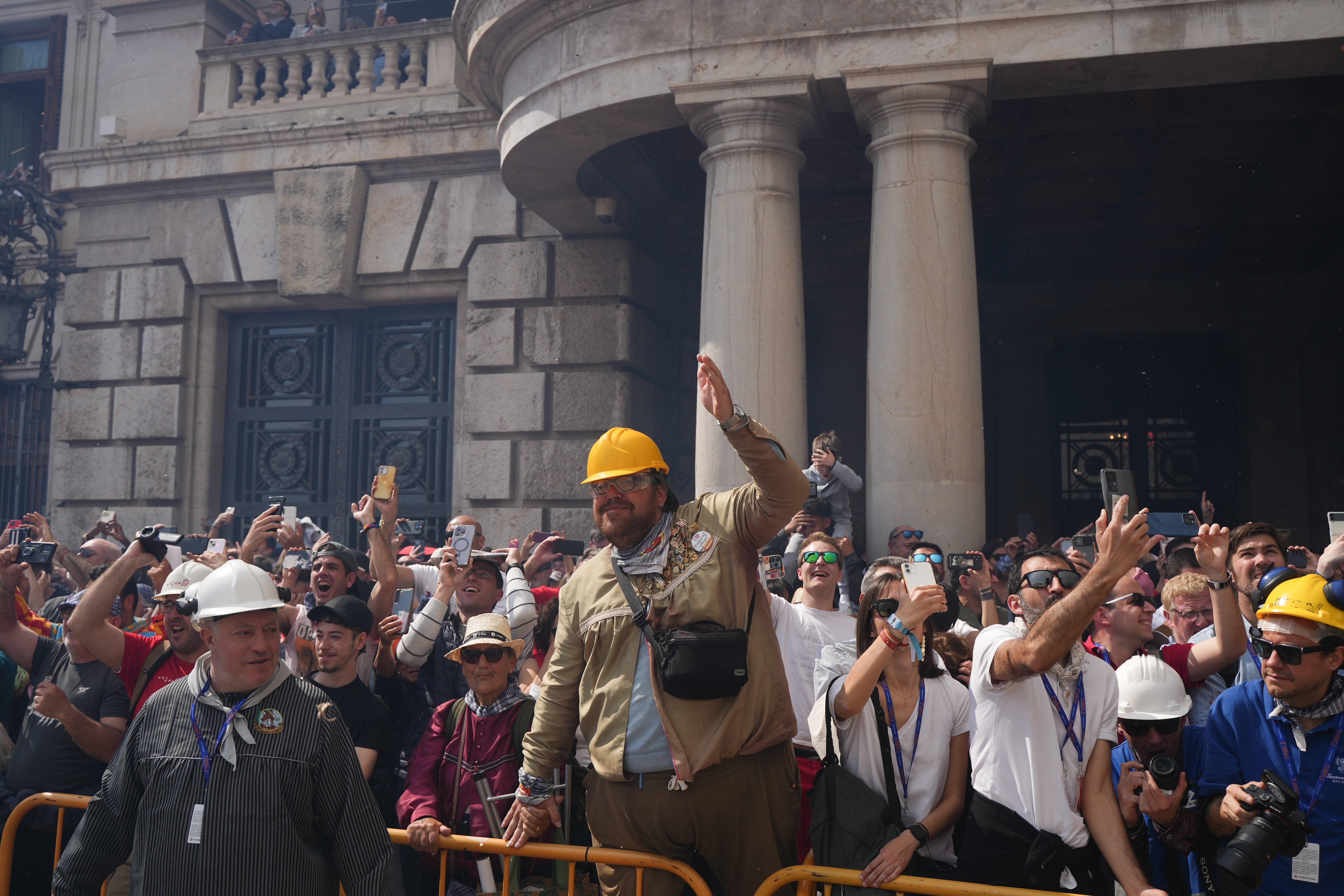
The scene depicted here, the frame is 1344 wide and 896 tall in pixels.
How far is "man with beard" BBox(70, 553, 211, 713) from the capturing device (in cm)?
451

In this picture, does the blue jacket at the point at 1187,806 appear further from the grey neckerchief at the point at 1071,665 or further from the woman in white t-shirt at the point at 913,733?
the woman in white t-shirt at the point at 913,733

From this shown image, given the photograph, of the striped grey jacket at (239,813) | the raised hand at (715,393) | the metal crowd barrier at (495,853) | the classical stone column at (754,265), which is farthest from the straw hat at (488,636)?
the classical stone column at (754,265)

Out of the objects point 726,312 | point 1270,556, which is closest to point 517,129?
point 726,312

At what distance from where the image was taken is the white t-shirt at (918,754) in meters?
3.69

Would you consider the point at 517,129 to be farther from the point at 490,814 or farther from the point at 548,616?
the point at 490,814

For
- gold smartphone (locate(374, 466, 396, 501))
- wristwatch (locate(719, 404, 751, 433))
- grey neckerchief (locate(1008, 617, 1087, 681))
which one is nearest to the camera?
wristwatch (locate(719, 404, 751, 433))

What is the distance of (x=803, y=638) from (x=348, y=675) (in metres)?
2.00

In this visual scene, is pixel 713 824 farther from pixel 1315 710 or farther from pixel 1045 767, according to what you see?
pixel 1315 710

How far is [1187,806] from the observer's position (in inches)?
130

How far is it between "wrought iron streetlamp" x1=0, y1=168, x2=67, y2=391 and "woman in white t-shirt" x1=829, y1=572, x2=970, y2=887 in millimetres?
12438

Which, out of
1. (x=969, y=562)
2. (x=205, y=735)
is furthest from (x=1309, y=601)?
(x=205, y=735)

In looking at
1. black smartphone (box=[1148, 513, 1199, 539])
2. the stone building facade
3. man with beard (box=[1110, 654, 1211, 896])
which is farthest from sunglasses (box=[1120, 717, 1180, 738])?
the stone building facade

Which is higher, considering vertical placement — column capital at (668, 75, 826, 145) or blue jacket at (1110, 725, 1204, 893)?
column capital at (668, 75, 826, 145)

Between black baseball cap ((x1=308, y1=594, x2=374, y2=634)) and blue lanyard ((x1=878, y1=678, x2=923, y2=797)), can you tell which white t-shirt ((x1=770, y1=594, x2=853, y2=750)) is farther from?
black baseball cap ((x1=308, y1=594, x2=374, y2=634))
